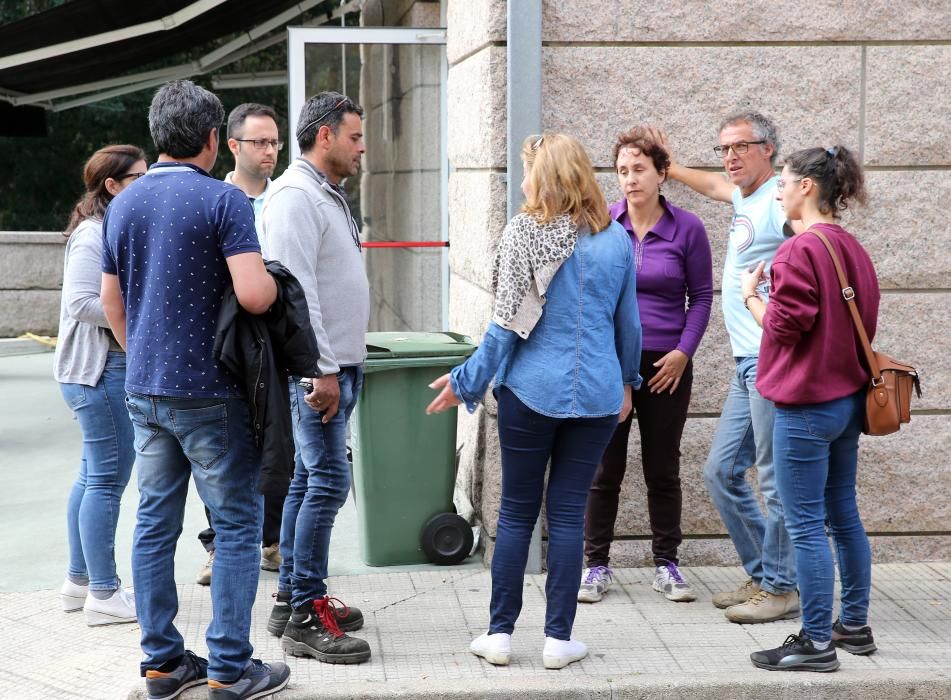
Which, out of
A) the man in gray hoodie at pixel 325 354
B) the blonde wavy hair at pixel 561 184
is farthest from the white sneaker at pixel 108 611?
the blonde wavy hair at pixel 561 184

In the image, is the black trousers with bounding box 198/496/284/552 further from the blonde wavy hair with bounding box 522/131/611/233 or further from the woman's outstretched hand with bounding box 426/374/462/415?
the blonde wavy hair with bounding box 522/131/611/233

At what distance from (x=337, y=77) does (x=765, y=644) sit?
3985 millimetres

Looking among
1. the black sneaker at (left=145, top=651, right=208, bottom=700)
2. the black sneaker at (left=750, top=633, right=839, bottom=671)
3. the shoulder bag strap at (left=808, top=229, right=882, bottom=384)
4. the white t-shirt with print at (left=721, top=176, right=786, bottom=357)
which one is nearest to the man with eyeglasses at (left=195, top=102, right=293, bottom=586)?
the black sneaker at (left=145, top=651, right=208, bottom=700)

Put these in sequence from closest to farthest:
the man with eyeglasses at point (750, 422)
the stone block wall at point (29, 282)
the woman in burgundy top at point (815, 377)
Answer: the woman in burgundy top at point (815, 377)
the man with eyeglasses at point (750, 422)
the stone block wall at point (29, 282)

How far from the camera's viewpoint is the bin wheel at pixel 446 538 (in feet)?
17.5

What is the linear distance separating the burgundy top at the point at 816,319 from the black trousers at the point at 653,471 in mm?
855

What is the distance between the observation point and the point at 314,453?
13.9 ft

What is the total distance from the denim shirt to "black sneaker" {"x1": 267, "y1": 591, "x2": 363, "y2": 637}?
108 cm

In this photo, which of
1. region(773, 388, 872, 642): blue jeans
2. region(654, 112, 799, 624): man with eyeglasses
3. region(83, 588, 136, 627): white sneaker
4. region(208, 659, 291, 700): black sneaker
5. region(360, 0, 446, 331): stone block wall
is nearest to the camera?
region(208, 659, 291, 700): black sneaker

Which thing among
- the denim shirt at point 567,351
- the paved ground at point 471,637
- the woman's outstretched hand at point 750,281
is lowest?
the paved ground at point 471,637

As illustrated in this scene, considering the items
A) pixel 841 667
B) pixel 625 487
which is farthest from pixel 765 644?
pixel 625 487

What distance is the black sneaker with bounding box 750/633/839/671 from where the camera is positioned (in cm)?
408

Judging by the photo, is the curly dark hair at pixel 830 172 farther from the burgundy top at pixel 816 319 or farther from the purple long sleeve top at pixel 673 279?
the purple long sleeve top at pixel 673 279

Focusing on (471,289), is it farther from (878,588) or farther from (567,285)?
(878,588)
